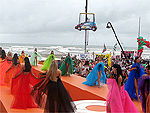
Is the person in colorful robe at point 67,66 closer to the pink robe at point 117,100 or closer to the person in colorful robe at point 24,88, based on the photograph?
the person in colorful robe at point 24,88

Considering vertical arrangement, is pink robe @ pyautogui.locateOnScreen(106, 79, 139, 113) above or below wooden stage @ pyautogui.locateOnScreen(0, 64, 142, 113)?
above

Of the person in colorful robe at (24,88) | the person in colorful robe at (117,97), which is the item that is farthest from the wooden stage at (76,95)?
the person in colorful robe at (117,97)

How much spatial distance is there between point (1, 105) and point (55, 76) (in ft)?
8.97

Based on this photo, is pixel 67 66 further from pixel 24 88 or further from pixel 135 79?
pixel 135 79

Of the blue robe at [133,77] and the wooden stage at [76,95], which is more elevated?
the blue robe at [133,77]

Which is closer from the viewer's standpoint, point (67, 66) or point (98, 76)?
point (98, 76)

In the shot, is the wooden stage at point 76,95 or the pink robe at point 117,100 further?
the wooden stage at point 76,95

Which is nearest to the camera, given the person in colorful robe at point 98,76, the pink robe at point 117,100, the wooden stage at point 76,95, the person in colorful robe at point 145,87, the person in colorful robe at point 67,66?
the pink robe at point 117,100

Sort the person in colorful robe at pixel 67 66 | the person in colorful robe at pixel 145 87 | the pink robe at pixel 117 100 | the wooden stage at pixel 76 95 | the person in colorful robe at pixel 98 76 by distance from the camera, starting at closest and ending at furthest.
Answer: the pink robe at pixel 117 100 → the person in colorful robe at pixel 145 87 → the wooden stage at pixel 76 95 → the person in colorful robe at pixel 98 76 → the person in colorful robe at pixel 67 66

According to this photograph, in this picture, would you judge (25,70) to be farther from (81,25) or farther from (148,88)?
(81,25)

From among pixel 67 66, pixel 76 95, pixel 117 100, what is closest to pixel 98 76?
pixel 76 95

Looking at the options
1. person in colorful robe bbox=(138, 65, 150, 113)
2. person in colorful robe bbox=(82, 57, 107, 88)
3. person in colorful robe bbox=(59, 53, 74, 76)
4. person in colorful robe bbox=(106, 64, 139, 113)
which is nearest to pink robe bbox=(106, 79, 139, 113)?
A: person in colorful robe bbox=(106, 64, 139, 113)

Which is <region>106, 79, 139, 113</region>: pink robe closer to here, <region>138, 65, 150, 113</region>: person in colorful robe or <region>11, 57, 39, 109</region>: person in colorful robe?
<region>138, 65, 150, 113</region>: person in colorful robe

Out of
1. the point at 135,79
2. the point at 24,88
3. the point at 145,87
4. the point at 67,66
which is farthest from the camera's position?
the point at 67,66
